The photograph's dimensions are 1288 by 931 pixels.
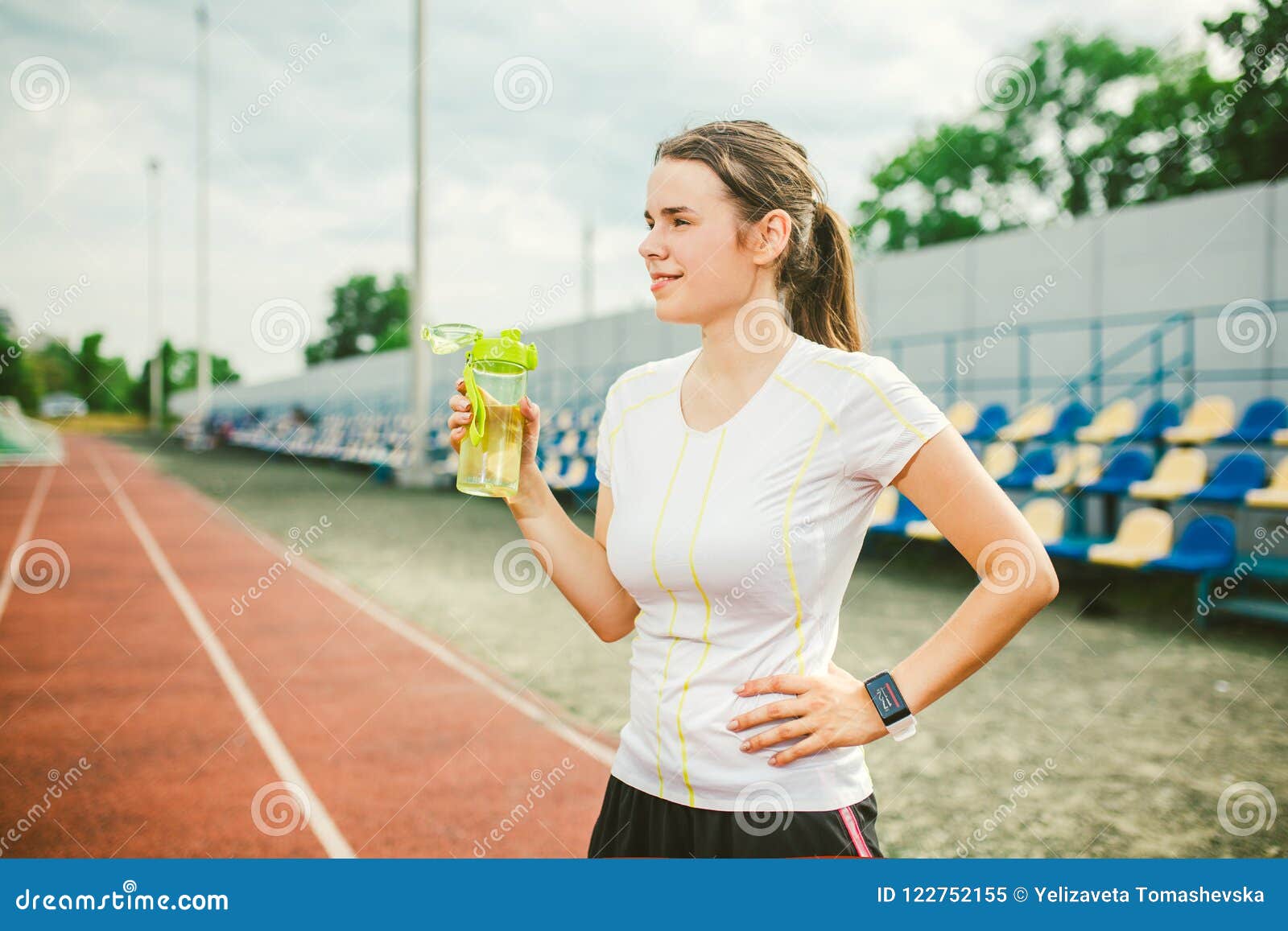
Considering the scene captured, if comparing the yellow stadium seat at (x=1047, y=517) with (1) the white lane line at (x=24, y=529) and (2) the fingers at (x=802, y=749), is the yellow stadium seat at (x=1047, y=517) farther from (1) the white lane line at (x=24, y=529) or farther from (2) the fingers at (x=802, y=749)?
(1) the white lane line at (x=24, y=529)

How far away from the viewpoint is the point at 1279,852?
3.40 m

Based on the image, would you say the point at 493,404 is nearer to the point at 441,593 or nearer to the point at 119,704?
the point at 119,704

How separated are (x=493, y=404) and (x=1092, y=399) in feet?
34.4

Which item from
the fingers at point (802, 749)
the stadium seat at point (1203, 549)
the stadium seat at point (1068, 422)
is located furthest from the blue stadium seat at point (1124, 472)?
the fingers at point (802, 749)

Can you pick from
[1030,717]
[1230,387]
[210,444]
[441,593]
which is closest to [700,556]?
[1030,717]

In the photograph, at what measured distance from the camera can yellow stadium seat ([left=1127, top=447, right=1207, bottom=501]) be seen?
8.09m

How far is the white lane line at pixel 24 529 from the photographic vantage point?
8391mm

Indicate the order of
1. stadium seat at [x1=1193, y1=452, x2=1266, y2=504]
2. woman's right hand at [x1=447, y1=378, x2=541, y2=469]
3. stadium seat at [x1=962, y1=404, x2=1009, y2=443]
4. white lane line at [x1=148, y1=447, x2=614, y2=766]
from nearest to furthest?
woman's right hand at [x1=447, y1=378, x2=541, y2=469] → white lane line at [x1=148, y1=447, x2=614, y2=766] → stadium seat at [x1=1193, y1=452, x2=1266, y2=504] → stadium seat at [x1=962, y1=404, x2=1009, y2=443]

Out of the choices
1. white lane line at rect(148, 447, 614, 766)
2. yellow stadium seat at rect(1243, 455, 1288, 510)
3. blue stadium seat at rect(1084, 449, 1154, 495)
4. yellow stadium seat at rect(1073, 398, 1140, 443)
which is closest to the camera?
white lane line at rect(148, 447, 614, 766)

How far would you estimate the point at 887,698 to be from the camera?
1.35 m

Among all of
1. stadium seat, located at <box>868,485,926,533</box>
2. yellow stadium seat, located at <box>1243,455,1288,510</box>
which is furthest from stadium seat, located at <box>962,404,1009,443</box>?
yellow stadium seat, located at <box>1243,455,1288,510</box>

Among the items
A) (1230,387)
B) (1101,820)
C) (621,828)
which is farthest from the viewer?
(1230,387)

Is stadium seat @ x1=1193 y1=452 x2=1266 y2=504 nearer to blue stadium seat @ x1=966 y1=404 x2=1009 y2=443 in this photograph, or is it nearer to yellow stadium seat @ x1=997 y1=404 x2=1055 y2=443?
yellow stadium seat @ x1=997 y1=404 x2=1055 y2=443

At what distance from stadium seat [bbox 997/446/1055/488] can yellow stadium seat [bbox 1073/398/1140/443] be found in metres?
0.36
